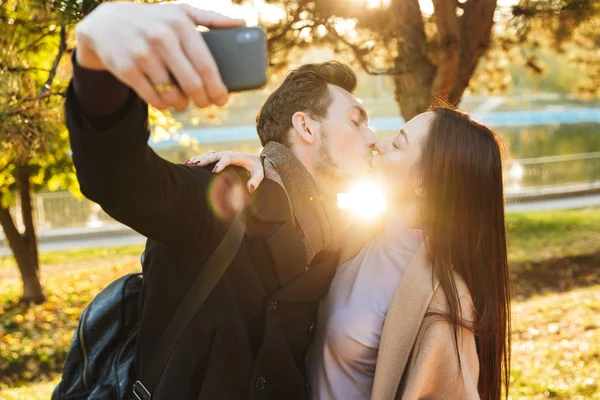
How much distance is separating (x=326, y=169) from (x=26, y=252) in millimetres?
8394

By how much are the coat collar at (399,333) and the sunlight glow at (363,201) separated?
1.62 ft

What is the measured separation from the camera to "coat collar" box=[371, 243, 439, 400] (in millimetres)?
1988

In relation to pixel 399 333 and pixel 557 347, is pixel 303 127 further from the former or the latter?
pixel 557 347

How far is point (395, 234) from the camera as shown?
7.70ft

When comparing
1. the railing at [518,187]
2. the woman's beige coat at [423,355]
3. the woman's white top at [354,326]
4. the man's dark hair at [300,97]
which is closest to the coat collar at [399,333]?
the woman's beige coat at [423,355]

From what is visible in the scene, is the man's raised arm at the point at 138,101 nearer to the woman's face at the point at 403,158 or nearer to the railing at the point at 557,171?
the woman's face at the point at 403,158

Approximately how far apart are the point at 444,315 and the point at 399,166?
0.53 meters

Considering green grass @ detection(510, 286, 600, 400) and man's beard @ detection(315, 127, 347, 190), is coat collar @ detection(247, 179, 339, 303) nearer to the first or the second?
man's beard @ detection(315, 127, 347, 190)

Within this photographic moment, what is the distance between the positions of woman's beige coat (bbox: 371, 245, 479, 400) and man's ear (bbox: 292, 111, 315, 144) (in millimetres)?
666

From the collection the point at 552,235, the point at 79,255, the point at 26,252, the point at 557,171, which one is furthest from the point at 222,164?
the point at 557,171

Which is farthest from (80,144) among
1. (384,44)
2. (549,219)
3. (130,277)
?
(549,219)

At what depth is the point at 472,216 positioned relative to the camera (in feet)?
7.22

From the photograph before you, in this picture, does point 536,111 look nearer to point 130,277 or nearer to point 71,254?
point 71,254

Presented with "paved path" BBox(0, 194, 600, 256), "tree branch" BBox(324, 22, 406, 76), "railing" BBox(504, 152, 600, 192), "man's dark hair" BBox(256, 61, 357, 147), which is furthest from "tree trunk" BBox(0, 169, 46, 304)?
"railing" BBox(504, 152, 600, 192)
